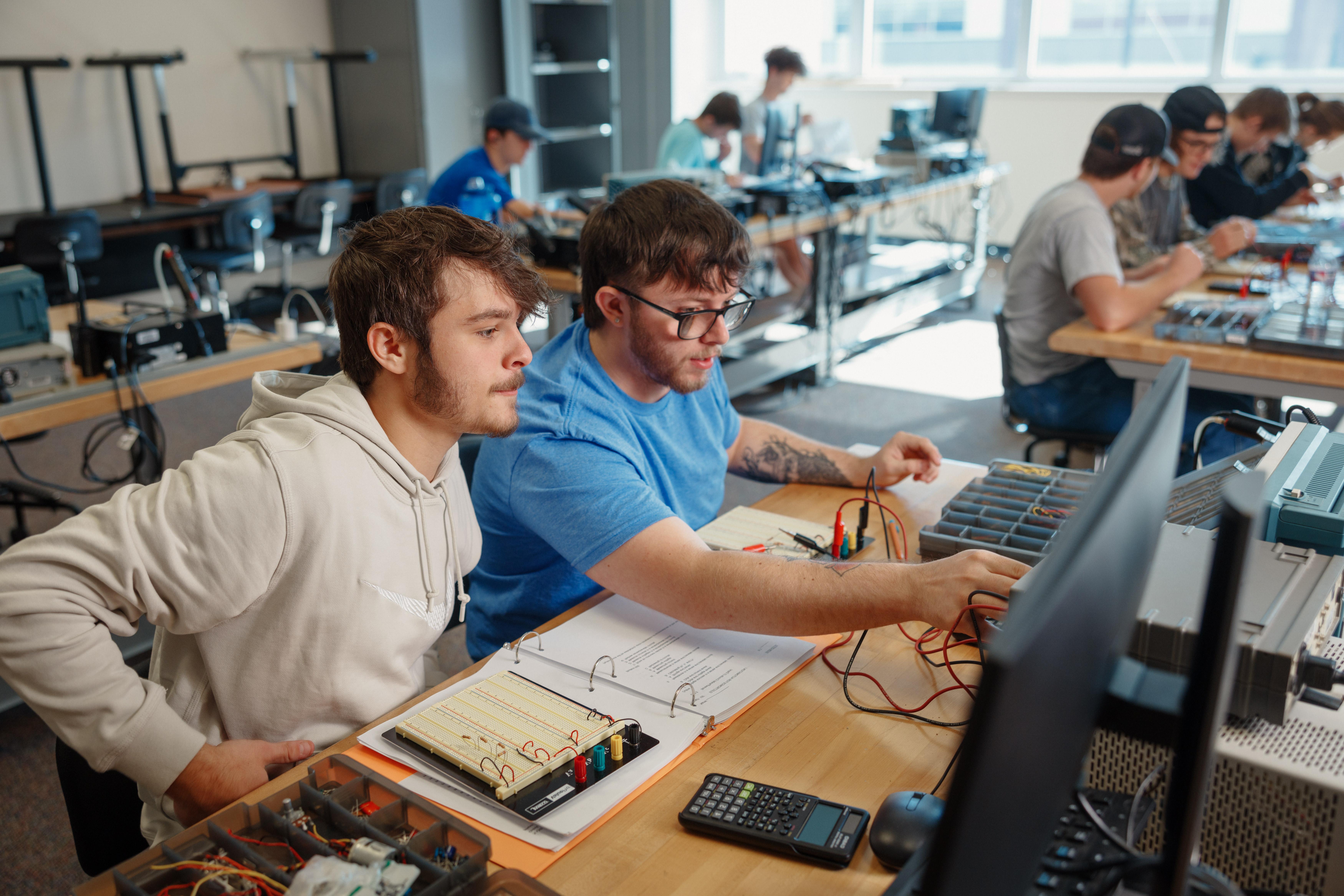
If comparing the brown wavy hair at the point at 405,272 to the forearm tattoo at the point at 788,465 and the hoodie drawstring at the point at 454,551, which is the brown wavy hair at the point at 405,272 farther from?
the forearm tattoo at the point at 788,465

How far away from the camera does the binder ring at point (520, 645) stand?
1.25 metres

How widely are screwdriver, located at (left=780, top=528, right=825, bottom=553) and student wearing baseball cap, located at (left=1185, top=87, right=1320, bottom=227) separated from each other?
3.79 m

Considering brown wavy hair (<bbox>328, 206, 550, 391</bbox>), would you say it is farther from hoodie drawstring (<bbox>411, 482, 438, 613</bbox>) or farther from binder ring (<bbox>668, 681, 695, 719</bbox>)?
binder ring (<bbox>668, 681, 695, 719</bbox>)

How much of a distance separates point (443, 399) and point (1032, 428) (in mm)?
2162

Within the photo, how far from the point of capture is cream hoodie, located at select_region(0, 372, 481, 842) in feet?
3.31

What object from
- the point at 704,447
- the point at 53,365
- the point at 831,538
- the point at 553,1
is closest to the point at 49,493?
the point at 53,365

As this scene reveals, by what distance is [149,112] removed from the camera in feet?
18.6

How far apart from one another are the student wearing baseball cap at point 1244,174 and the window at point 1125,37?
227cm

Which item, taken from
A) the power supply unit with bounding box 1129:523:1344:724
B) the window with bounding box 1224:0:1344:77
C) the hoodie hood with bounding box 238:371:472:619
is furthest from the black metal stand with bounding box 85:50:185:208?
the window with bounding box 1224:0:1344:77

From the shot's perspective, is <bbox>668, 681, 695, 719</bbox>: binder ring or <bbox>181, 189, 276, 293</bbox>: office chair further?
<bbox>181, 189, 276, 293</bbox>: office chair

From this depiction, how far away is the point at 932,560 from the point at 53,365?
2178 mm

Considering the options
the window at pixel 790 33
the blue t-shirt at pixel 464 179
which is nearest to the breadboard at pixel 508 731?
the blue t-shirt at pixel 464 179

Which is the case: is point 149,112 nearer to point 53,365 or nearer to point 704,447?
point 53,365

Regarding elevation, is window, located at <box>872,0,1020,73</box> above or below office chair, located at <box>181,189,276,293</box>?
above
